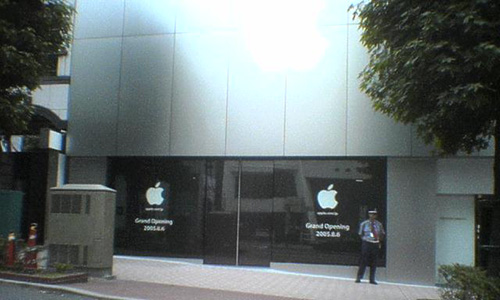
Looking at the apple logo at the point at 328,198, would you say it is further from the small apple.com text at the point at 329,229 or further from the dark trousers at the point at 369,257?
the dark trousers at the point at 369,257

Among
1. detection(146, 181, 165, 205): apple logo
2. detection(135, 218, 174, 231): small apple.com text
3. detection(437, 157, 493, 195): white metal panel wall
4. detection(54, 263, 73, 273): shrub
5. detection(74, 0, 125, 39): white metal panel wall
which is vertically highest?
detection(74, 0, 125, 39): white metal panel wall

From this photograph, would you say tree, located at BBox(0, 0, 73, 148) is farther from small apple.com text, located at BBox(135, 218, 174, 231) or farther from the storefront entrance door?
the storefront entrance door

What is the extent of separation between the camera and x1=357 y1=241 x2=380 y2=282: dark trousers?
14594 millimetres

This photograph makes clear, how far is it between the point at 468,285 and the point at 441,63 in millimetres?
3528

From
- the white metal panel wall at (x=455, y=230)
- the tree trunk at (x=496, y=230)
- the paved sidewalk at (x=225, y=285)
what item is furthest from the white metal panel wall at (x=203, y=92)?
the tree trunk at (x=496, y=230)

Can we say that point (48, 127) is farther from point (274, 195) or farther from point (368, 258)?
point (368, 258)

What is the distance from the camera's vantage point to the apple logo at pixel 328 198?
52.2 ft

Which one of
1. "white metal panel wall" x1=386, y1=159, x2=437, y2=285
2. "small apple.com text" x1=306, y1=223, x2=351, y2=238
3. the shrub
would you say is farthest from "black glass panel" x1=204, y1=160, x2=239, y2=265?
the shrub

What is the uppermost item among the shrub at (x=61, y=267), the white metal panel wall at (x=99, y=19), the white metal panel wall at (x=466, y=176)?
the white metal panel wall at (x=99, y=19)

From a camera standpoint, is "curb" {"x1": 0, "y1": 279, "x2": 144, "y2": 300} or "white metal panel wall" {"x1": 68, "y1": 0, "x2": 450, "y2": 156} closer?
"curb" {"x1": 0, "y1": 279, "x2": 144, "y2": 300}

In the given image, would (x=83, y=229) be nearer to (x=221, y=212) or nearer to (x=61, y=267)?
(x=61, y=267)

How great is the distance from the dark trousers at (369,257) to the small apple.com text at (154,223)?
547 cm

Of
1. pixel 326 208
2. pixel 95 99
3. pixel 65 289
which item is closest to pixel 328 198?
pixel 326 208

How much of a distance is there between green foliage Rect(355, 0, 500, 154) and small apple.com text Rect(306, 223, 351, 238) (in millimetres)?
4789
